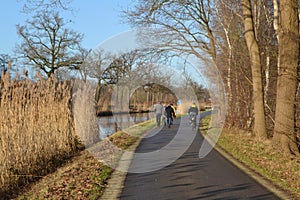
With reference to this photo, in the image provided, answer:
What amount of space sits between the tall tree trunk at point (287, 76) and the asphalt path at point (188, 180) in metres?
2.36

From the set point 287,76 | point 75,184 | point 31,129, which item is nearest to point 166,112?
point 287,76

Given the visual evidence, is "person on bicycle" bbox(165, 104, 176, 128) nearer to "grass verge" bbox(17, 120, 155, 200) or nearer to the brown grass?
the brown grass

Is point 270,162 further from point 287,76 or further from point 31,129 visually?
point 31,129

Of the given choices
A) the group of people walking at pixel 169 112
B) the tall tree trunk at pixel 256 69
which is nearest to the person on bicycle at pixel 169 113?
the group of people walking at pixel 169 112

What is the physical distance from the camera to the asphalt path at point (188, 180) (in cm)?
657

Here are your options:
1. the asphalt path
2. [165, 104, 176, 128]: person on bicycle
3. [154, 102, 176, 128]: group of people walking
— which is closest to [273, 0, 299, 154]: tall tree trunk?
the asphalt path

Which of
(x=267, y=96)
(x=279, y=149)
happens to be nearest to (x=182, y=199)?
(x=279, y=149)

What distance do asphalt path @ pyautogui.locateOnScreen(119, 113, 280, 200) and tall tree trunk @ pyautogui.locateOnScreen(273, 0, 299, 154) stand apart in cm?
236

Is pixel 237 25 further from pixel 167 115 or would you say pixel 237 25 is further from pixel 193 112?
pixel 167 115

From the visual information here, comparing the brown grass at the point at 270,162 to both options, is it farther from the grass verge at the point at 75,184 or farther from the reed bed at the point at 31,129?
the reed bed at the point at 31,129

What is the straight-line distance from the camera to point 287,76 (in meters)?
11.7

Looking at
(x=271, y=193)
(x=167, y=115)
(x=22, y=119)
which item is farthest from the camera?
(x=167, y=115)

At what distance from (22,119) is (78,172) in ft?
6.49

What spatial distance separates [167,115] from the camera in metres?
24.3
